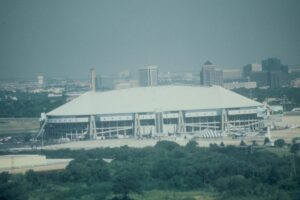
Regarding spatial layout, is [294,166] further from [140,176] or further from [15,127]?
[15,127]

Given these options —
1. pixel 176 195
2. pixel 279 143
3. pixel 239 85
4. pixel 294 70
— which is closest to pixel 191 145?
pixel 279 143

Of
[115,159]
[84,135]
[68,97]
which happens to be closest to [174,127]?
[84,135]

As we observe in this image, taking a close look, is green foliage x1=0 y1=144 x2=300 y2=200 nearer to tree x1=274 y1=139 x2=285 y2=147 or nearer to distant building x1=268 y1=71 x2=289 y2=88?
tree x1=274 y1=139 x2=285 y2=147

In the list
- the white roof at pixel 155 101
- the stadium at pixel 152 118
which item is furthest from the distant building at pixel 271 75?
the stadium at pixel 152 118

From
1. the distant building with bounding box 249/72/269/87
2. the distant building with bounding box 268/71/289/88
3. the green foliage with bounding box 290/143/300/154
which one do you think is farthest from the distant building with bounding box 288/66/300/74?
the green foliage with bounding box 290/143/300/154

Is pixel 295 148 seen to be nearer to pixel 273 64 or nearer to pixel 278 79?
pixel 278 79

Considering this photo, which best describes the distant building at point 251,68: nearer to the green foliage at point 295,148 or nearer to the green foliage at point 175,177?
the green foliage at point 295,148
